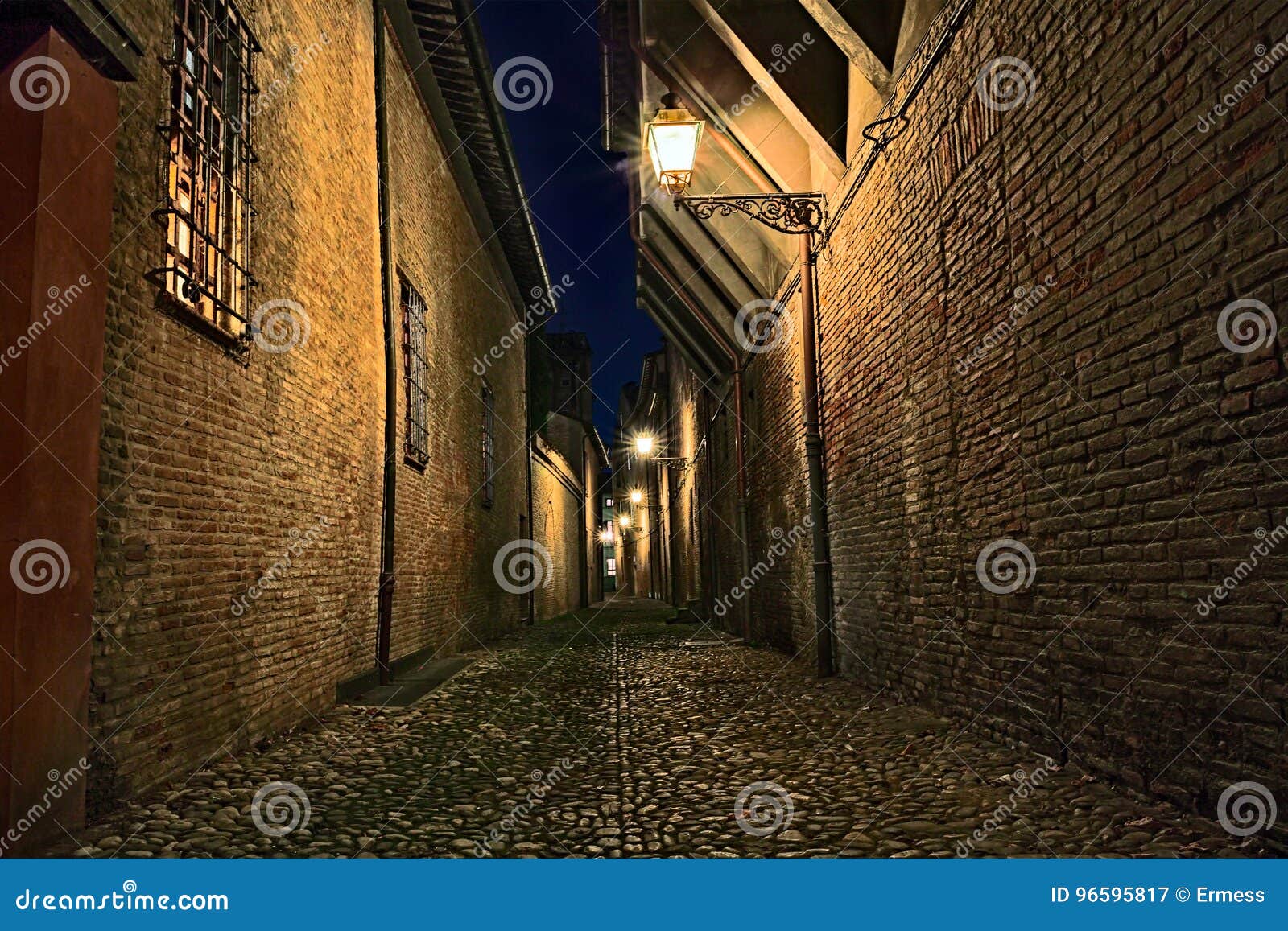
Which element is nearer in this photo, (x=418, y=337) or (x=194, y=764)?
(x=194, y=764)

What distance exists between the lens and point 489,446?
16109 mm

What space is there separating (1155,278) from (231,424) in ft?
16.6

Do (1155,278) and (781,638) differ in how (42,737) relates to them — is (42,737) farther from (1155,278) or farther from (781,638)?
(781,638)

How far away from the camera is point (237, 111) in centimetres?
588

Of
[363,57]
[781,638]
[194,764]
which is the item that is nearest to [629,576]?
[781,638]

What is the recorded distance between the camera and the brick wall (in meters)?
4.34
